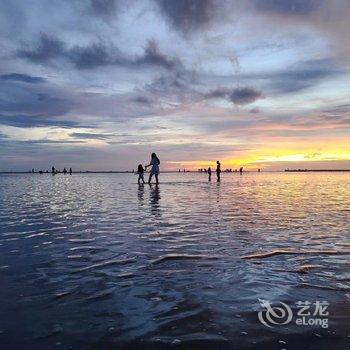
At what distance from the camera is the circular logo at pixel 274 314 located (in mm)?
4617

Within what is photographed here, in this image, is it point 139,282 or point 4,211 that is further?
point 4,211

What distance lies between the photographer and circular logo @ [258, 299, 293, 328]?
15.1ft

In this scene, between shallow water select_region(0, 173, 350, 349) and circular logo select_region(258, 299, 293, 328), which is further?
circular logo select_region(258, 299, 293, 328)

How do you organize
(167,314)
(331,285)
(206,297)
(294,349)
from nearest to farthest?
(294,349), (167,314), (206,297), (331,285)

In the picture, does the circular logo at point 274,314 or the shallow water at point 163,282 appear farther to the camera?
the circular logo at point 274,314

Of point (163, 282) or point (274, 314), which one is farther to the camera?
point (163, 282)

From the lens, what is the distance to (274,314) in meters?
4.85

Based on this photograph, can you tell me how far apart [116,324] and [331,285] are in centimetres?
342

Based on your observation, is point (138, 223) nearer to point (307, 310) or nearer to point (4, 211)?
point (4, 211)

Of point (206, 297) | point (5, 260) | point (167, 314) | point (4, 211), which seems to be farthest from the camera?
point (4, 211)

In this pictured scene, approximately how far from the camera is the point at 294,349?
3.96 metres

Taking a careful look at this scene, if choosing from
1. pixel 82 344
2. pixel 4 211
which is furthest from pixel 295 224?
pixel 4 211

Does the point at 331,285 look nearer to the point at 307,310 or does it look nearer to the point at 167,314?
the point at 307,310

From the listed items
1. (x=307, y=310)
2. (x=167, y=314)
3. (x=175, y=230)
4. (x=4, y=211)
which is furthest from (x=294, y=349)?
(x=4, y=211)
